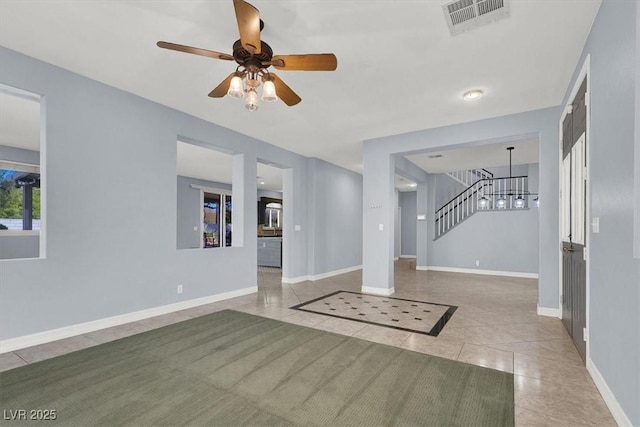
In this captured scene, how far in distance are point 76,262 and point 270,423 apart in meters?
2.94

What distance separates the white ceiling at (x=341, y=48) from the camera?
2432 mm

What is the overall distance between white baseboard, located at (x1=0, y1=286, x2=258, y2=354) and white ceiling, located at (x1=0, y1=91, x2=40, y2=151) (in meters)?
2.80

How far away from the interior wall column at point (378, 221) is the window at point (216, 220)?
7307mm

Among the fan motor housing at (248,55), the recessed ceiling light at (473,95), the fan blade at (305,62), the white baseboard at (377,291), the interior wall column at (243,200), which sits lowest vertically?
the white baseboard at (377,291)

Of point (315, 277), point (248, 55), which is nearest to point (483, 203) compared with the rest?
point (315, 277)

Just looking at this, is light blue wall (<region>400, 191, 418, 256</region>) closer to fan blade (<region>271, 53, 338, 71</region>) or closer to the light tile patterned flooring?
the light tile patterned flooring

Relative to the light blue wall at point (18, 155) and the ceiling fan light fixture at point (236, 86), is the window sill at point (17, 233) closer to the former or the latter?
the light blue wall at point (18, 155)

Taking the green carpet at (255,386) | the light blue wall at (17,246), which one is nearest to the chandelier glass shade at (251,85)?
the green carpet at (255,386)

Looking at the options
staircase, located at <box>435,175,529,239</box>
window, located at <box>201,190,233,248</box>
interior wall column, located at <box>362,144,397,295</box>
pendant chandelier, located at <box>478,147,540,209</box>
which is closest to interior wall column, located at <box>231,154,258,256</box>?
interior wall column, located at <box>362,144,397,295</box>

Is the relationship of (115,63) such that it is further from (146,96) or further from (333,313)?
(333,313)

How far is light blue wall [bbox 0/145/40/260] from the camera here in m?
5.74

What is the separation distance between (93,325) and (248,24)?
11.9ft

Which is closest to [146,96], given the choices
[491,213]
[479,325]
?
[479,325]

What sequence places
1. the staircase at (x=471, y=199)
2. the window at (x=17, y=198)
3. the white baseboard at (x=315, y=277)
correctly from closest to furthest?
the window at (x=17, y=198), the white baseboard at (x=315, y=277), the staircase at (x=471, y=199)
